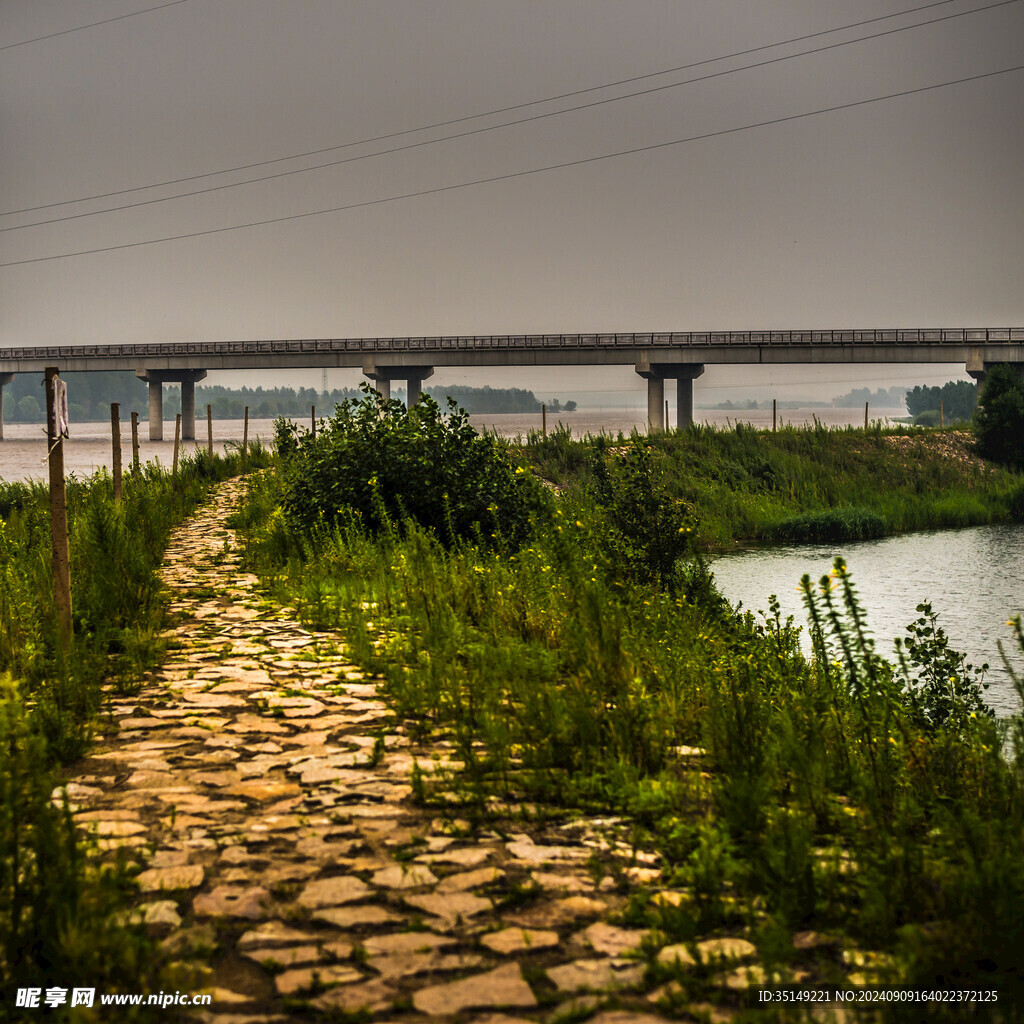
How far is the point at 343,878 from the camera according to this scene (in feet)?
12.9

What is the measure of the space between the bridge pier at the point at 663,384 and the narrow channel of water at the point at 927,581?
3923 cm

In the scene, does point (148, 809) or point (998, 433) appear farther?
point (998, 433)

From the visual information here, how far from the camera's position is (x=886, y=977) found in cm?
317

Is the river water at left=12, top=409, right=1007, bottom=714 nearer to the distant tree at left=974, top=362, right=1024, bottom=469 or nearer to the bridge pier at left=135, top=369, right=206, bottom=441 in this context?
the distant tree at left=974, top=362, right=1024, bottom=469

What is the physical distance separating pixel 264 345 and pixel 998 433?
184ft

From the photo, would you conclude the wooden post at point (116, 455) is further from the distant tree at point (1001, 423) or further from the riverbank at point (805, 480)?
the distant tree at point (1001, 423)

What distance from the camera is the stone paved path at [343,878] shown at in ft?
10.4

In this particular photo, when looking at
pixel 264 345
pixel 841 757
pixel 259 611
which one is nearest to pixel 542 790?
pixel 841 757

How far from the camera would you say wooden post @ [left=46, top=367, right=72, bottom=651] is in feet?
24.0

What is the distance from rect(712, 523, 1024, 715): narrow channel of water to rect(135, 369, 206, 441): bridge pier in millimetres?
65652

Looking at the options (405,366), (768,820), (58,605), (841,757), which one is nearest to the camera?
(768,820)

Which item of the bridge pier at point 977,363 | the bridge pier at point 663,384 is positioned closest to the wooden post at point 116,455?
the bridge pier at point 663,384

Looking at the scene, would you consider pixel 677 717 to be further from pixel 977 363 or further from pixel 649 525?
pixel 977 363

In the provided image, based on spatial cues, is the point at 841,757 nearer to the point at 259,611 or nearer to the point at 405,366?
the point at 259,611
